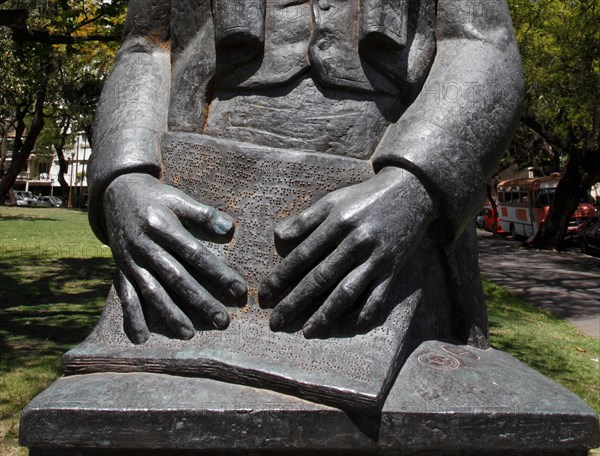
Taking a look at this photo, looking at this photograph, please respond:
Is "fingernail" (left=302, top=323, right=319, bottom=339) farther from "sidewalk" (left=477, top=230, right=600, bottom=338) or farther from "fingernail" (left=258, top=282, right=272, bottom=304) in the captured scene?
"sidewalk" (left=477, top=230, right=600, bottom=338)

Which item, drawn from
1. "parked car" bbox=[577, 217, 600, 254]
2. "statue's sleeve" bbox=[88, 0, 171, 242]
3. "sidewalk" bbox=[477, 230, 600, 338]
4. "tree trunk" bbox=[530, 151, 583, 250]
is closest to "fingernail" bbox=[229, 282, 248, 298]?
"statue's sleeve" bbox=[88, 0, 171, 242]

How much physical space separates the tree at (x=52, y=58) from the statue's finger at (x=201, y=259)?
7.23 meters

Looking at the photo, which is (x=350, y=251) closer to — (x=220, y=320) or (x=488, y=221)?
(x=220, y=320)

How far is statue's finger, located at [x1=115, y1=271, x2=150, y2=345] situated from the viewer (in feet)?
7.15

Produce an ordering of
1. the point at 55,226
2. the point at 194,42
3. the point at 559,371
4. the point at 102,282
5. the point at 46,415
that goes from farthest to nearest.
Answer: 1. the point at 55,226
2. the point at 102,282
3. the point at 559,371
4. the point at 194,42
5. the point at 46,415

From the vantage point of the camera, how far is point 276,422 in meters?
1.91

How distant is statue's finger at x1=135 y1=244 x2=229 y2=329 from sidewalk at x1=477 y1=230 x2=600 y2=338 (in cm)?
914

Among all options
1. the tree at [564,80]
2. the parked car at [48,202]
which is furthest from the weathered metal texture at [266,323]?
the parked car at [48,202]

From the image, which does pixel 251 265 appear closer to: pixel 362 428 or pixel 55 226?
pixel 362 428

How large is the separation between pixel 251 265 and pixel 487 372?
2.70 ft

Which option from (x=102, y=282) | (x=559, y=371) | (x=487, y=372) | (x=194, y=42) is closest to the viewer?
(x=487, y=372)

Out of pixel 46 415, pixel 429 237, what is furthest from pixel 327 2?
pixel 46 415

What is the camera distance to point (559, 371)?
24.0ft

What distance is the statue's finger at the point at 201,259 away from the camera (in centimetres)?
217
